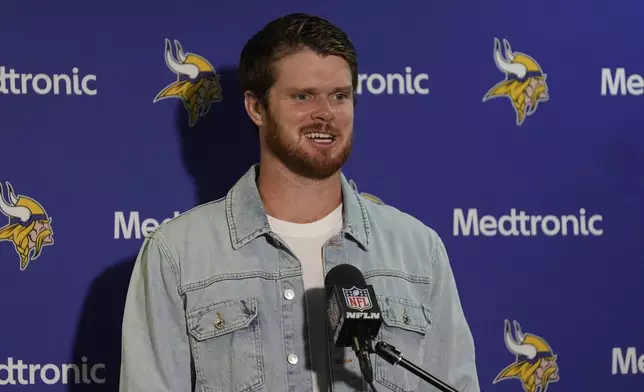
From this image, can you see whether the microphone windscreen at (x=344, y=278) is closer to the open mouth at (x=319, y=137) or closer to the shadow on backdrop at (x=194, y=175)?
the open mouth at (x=319, y=137)

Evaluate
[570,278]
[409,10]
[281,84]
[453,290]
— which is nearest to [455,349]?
[453,290]

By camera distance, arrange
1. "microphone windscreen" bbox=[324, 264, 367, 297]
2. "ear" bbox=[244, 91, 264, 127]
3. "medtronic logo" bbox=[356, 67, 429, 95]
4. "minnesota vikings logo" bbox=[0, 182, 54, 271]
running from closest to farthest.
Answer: "microphone windscreen" bbox=[324, 264, 367, 297], "ear" bbox=[244, 91, 264, 127], "minnesota vikings logo" bbox=[0, 182, 54, 271], "medtronic logo" bbox=[356, 67, 429, 95]

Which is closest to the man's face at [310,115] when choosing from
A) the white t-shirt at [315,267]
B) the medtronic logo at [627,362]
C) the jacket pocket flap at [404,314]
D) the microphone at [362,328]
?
the white t-shirt at [315,267]

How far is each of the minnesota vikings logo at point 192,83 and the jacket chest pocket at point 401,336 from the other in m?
0.77

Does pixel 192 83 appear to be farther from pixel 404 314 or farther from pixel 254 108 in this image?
pixel 404 314

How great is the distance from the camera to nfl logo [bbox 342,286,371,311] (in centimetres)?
153

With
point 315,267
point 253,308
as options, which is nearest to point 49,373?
point 253,308

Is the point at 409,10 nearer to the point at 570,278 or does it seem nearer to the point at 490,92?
the point at 490,92

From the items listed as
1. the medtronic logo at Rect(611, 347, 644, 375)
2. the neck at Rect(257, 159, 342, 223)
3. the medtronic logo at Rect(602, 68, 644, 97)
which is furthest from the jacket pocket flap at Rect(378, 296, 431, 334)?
the medtronic logo at Rect(602, 68, 644, 97)

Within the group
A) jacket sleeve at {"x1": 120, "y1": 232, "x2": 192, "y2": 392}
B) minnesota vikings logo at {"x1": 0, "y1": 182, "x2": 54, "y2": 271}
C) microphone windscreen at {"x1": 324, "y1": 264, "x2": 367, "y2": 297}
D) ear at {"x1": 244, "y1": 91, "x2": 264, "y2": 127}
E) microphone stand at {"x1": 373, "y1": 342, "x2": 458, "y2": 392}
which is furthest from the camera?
minnesota vikings logo at {"x1": 0, "y1": 182, "x2": 54, "y2": 271}

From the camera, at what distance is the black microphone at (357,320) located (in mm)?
1511

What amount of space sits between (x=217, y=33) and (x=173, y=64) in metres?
0.15

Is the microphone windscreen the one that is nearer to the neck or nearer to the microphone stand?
the microphone stand

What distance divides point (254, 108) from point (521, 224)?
0.85m
